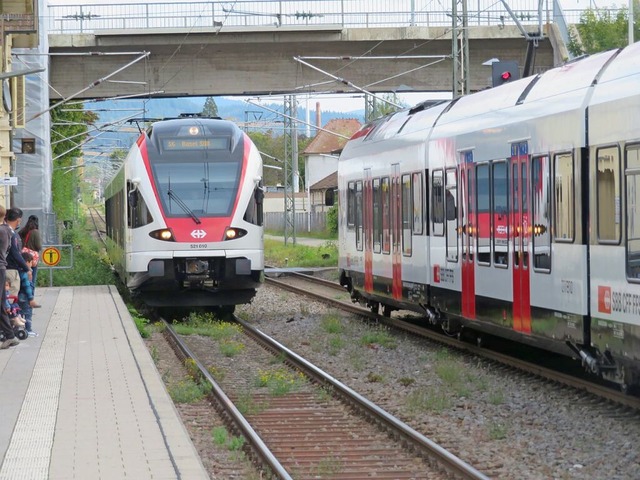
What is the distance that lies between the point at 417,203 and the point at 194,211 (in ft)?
16.2

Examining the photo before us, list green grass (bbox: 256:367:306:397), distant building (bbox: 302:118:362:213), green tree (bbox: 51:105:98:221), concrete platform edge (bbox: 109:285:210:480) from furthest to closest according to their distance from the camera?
distant building (bbox: 302:118:362:213) < green tree (bbox: 51:105:98:221) < green grass (bbox: 256:367:306:397) < concrete platform edge (bbox: 109:285:210:480)

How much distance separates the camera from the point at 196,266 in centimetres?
2166

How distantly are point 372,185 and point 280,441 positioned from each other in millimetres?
10452

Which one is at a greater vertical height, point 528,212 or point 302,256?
point 528,212

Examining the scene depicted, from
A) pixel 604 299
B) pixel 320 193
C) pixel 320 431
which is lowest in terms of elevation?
pixel 320 431

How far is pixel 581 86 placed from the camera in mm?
12148

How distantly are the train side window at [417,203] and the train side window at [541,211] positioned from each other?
485 centimetres

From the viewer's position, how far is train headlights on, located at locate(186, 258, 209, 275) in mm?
21656

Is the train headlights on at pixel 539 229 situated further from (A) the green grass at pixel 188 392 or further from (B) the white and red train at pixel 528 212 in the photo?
(A) the green grass at pixel 188 392

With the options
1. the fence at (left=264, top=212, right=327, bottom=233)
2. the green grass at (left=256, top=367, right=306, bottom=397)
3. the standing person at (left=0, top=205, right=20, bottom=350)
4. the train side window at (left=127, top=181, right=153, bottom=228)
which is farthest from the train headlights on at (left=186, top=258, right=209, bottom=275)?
the fence at (left=264, top=212, right=327, bottom=233)

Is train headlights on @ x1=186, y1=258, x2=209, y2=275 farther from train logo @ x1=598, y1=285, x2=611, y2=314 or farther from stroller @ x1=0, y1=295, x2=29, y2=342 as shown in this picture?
train logo @ x1=598, y1=285, x2=611, y2=314

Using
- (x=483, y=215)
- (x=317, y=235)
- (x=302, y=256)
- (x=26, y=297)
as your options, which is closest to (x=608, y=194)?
(x=483, y=215)

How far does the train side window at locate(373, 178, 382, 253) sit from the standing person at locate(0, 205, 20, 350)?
6174mm

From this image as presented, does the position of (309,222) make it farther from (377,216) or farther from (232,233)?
(377,216)
